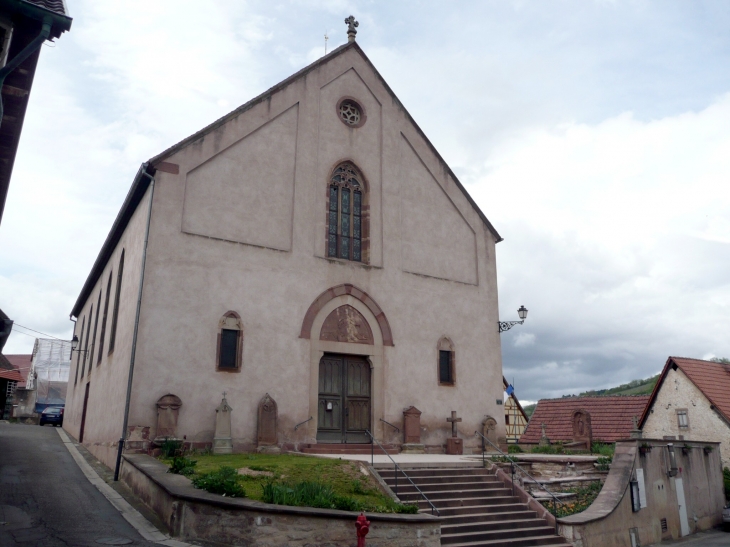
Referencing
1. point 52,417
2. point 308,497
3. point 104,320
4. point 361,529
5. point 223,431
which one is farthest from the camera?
point 52,417

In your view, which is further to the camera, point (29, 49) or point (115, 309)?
point (115, 309)

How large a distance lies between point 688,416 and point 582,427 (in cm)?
477

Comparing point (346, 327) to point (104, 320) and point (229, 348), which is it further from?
point (104, 320)

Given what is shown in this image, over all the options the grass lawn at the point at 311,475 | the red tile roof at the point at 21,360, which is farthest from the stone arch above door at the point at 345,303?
the red tile roof at the point at 21,360

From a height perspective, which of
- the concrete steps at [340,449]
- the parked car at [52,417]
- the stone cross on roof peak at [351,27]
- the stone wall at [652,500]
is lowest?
the stone wall at [652,500]

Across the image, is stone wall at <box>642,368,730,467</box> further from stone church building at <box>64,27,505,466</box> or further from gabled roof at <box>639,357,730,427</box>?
stone church building at <box>64,27,505,466</box>

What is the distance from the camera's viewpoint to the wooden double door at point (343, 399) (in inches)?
706

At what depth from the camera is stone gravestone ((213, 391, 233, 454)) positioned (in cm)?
1558

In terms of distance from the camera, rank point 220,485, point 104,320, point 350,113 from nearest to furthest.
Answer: point 220,485
point 350,113
point 104,320

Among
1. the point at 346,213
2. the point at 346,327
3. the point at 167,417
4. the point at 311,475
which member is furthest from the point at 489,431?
the point at 167,417

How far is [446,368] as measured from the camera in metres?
20.3

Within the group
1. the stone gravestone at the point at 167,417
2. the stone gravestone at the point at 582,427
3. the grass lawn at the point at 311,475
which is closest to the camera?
the grass lawn at the point at 311,475

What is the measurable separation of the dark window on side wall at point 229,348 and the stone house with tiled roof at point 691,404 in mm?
20112

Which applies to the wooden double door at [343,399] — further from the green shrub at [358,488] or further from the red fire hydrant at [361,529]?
the red fire hydrant at [361,529]
